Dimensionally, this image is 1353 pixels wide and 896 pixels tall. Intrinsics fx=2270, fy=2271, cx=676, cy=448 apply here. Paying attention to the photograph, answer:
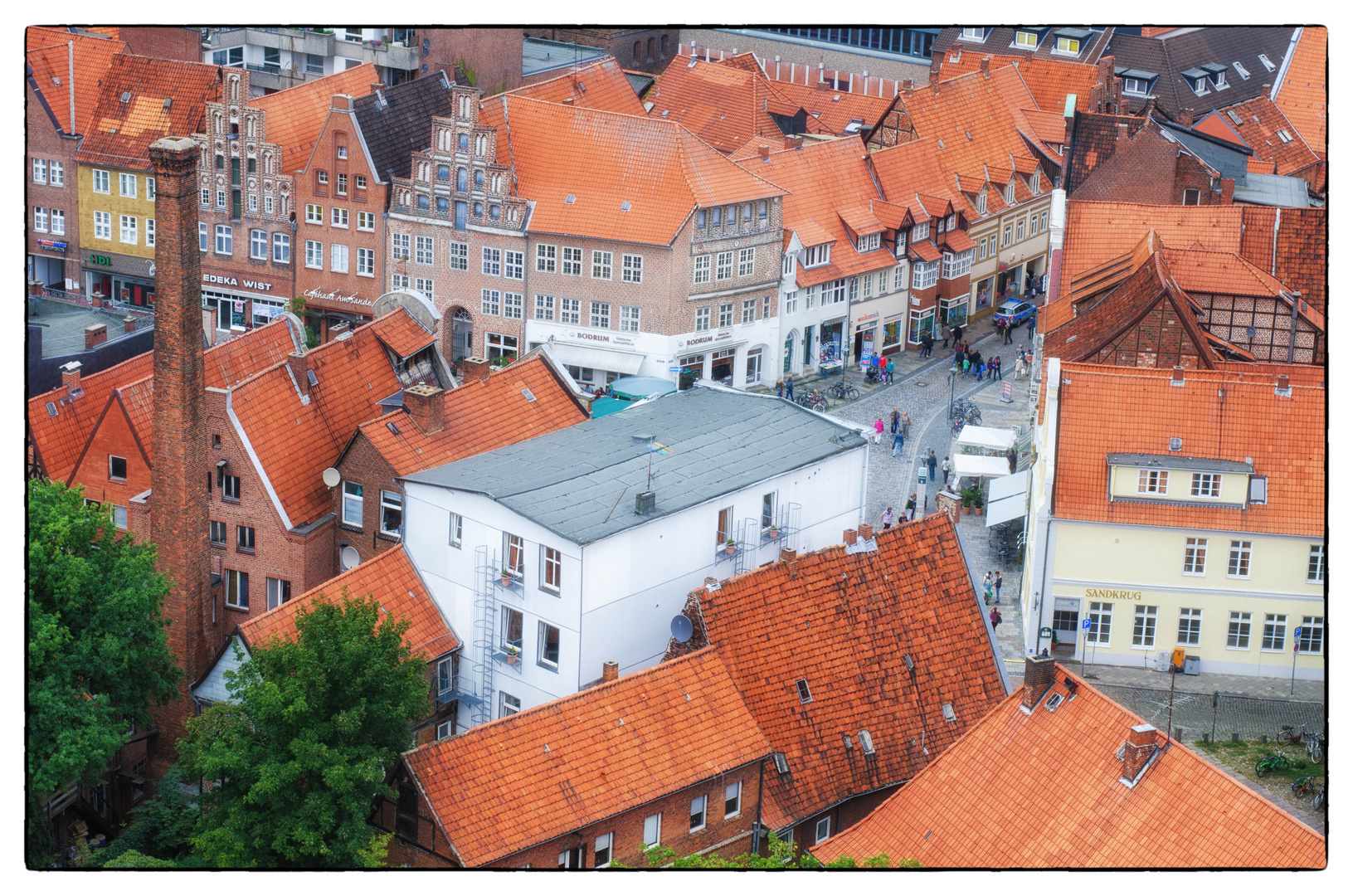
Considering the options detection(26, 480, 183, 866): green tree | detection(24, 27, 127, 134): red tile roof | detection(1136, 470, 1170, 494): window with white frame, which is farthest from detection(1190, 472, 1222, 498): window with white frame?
detection(24, 27, 127, 134): red tile roof

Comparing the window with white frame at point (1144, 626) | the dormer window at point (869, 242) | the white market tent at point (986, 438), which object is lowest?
the window with white frame at point (1144, 626)

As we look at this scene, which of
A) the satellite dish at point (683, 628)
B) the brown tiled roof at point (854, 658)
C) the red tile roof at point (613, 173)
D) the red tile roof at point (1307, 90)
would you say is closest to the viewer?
the satellite dish at point (683, 628)

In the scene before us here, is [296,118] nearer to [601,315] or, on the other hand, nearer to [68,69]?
[68,69]

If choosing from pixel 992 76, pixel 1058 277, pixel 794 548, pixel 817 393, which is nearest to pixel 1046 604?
pixel 794 548

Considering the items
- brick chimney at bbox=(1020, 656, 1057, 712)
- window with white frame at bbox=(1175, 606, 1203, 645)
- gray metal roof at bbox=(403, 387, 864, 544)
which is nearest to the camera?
brick chimney at bbox=(1020, 656, 1057, 712)

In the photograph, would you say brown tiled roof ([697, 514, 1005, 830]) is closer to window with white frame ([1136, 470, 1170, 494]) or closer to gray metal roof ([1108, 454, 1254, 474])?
gray metal roof ([1108, 454, 1254, 474])

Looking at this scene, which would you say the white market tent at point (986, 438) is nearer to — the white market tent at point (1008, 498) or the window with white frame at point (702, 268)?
the white market tent at point (1008, 498)

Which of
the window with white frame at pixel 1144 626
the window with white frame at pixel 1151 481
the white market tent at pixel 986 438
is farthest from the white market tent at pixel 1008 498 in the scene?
the window with white frame at pixel 1151 481

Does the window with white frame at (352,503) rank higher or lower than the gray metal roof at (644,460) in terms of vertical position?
lower
